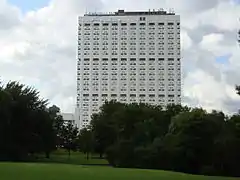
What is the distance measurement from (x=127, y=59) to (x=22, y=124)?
344 ft

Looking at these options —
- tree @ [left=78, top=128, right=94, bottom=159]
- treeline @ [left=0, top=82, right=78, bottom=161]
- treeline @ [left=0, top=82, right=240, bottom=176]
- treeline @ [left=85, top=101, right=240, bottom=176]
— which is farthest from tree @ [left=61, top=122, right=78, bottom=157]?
treeline @ [left=85, top=101, right=240, bottom=176]

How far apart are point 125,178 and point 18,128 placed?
42.0 m

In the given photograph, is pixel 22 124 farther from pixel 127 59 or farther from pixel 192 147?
pixel 127 59

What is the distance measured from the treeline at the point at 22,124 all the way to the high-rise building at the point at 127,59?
89.2m

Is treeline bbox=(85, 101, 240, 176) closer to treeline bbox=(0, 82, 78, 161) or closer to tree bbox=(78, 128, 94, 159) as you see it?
treeline bbox=(0, 82, 78, 161)

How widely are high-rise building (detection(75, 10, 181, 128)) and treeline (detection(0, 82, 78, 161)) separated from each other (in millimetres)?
89185

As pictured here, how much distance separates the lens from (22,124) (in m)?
67.2

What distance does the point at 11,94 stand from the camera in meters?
67.3

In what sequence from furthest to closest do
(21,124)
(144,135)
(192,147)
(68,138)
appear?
(68,138) → (21,124) → (144,135) → (192,147)

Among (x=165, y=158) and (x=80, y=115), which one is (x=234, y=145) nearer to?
(x=165, y=158)

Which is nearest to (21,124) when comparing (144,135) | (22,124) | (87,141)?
(22,124)

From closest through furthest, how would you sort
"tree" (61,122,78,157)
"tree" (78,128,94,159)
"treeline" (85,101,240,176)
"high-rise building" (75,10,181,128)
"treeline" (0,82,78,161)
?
"treeline" (85,101,240,176) < "treeline" (0,82,78,161) < "tree" (78,128,94,159) < "tree" (61,122,78,157) < "high-rise building" (75,10,181,128)

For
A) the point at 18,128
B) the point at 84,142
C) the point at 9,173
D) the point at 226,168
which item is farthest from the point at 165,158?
the point at 84,142

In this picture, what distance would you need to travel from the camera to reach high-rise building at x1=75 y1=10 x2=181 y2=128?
165 m
